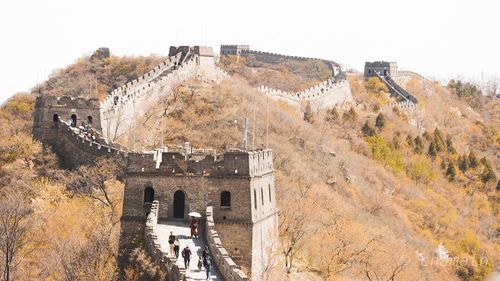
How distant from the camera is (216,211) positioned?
114 ft

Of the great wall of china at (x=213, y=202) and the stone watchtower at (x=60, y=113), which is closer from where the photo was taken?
the great wall of china at (x=213, y=202)

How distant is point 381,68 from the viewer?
138125mm

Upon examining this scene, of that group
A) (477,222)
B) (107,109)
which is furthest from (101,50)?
(477,222)

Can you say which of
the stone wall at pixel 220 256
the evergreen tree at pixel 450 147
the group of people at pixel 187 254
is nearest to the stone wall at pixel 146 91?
the stone wall at pixel 220 256

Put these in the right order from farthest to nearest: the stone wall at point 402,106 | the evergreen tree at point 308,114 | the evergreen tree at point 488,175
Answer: the stone wall at point 402,106 → the evergreen tree at point 488,175 → the evergreen tree at point 308,114

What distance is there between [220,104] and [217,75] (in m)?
9.78

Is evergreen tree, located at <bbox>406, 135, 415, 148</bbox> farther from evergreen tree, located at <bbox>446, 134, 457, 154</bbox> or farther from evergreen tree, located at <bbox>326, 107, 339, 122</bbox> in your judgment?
evergreen tree, located at <bbox>326, 107, 339, 122</bbox>

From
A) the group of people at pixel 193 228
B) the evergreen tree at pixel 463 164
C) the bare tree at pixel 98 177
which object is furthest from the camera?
the evergreen tree at pixel 463 164

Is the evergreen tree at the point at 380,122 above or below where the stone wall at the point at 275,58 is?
below

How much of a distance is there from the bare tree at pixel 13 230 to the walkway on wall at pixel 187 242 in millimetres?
6423

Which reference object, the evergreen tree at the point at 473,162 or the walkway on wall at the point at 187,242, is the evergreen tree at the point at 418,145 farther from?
the walkway on wall at the point at 187,242

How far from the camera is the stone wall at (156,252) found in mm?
28547

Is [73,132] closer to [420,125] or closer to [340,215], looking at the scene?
[340,215]

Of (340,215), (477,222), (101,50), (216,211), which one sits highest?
(101,50)
